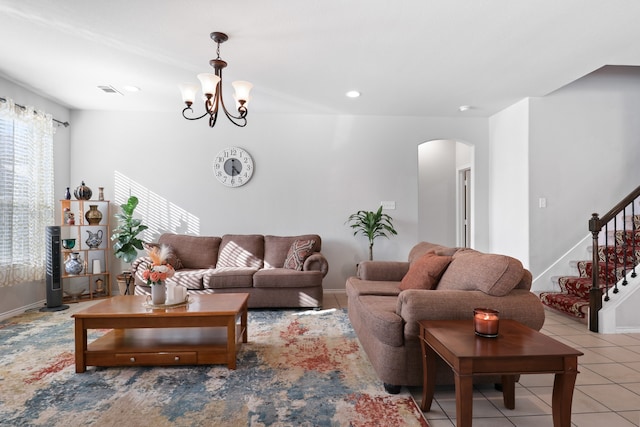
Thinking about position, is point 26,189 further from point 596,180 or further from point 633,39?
point 596,180

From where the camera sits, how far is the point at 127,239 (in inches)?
184

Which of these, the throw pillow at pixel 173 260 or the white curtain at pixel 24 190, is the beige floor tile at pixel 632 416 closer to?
the throw pillow at pixel 173 260

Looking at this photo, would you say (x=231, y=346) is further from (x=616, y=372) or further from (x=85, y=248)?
(x=85, y=248)

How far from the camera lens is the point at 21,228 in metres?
4.05

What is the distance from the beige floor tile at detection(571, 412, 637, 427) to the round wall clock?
431 cm

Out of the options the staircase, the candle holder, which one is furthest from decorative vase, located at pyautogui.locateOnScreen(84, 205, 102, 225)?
the staircase

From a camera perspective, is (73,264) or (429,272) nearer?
(429,272)

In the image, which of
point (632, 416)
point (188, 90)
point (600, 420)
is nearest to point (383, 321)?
point (600, 420)

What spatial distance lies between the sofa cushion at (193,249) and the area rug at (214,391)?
1667 millimetres

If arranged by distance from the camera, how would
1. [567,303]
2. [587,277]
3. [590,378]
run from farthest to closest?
[587,277] < [567,303] < [590,378]

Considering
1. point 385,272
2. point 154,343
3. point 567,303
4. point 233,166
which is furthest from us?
point 233,166

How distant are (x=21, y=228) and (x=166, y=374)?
113 inches

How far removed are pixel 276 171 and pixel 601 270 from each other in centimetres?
401

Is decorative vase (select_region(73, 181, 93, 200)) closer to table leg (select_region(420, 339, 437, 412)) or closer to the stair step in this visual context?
table leg (select_region(420, 339, 437, 412))
